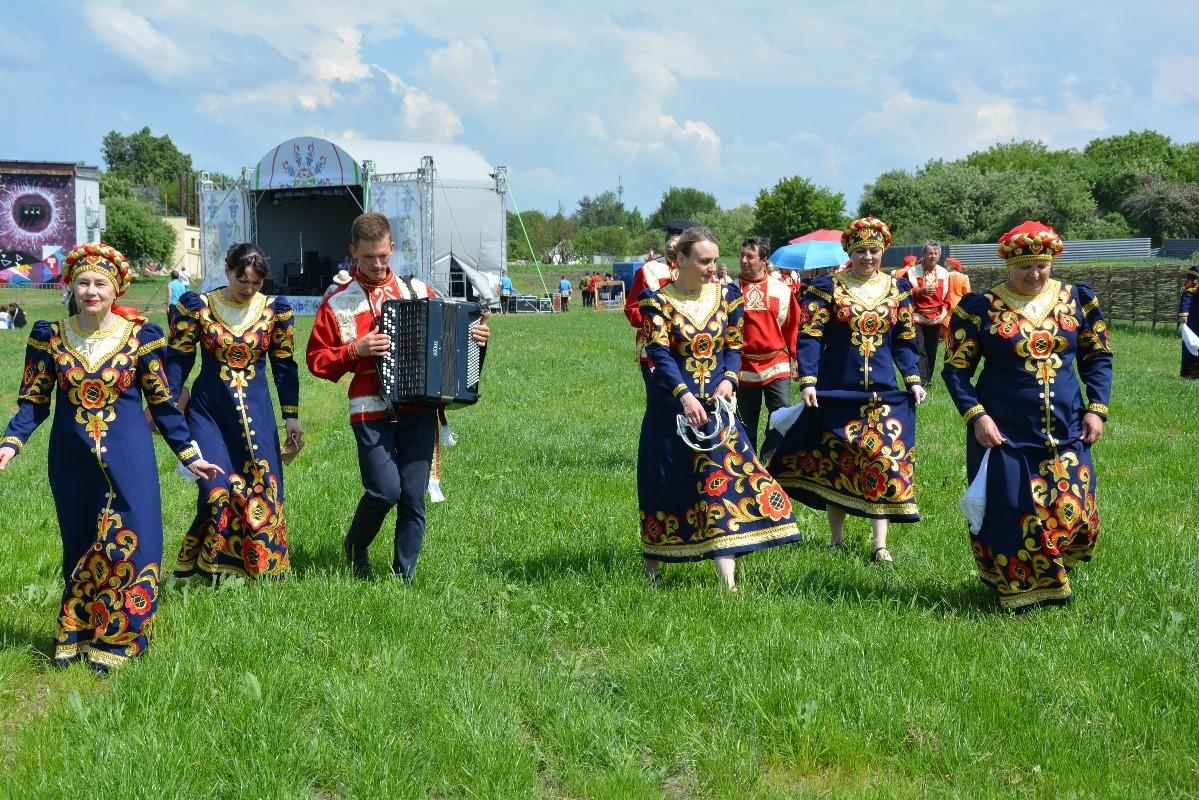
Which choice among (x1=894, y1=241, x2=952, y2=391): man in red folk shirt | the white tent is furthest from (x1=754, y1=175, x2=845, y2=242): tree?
(x1=894, y1=241, x2=952, y2=391): man in red folk shirt

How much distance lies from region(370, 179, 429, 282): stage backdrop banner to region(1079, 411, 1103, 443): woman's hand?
3177 centimetres

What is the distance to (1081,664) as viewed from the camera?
4.93 meters

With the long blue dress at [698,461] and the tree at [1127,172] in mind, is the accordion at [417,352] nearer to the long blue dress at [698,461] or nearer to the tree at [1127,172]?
the long blue dress at [698,461]

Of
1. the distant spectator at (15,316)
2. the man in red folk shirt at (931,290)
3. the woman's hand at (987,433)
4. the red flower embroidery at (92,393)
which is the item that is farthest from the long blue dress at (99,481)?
the distant spectator at (15,316)

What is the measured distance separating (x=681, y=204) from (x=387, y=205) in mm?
119217

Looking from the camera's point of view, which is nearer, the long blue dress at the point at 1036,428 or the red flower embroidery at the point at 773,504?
the long blue dress at the point at 1036,428

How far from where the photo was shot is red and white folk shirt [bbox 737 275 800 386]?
8859 millimetres

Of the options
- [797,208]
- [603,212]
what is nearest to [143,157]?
[603,212]

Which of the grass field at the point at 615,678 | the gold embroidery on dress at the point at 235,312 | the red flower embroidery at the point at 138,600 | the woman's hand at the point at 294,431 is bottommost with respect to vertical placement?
the grass field at the point at 615,678

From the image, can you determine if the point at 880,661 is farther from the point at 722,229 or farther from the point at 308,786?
the point at 722,229

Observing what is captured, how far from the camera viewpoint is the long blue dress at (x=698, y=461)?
6.16 metres

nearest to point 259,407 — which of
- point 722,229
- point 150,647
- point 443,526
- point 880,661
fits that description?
point 150,647

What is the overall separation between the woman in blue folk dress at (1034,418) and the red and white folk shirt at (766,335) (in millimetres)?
2941

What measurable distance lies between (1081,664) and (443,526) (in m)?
4.47
